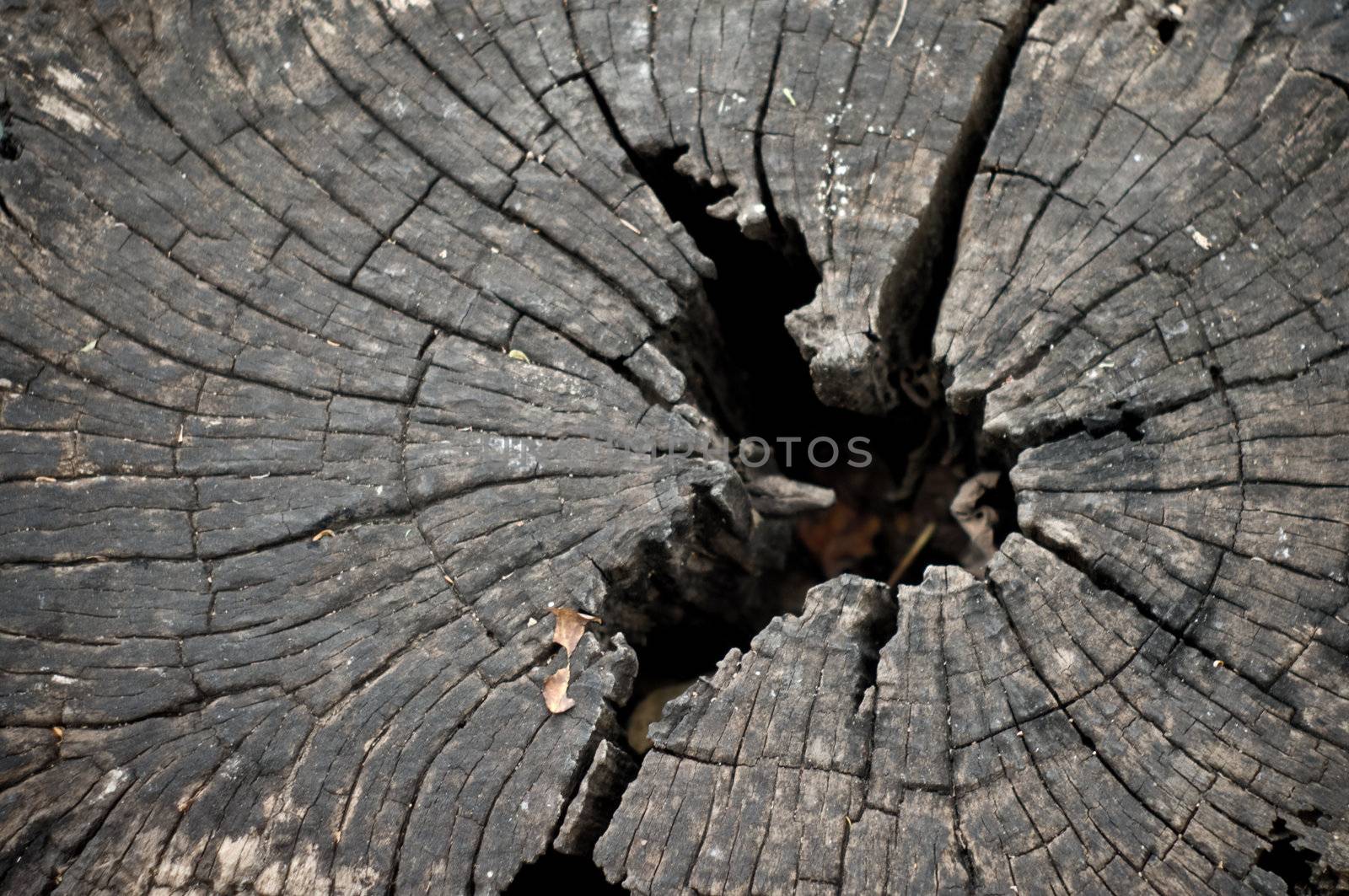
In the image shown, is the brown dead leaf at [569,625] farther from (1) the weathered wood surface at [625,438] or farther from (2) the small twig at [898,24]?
(2) the small twig at [898,24]

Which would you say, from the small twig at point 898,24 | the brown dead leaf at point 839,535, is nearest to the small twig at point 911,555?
the brown dead leaf at point 839,535

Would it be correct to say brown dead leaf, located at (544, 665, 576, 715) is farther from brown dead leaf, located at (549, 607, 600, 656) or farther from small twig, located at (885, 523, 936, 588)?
small twig, located at (885, 523, 936, 588)

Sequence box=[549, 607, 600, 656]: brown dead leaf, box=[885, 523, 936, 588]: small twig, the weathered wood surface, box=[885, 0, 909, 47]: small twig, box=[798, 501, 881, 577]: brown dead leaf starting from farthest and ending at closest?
box=[798, 501, 881, 577]: brown dead leaf → box=[885, 523, 936, 588]: small twig → box=[885, 0, 909, 47]: small twig → box=[549, 607, 600, 656]: brown dead leaf → the weathered wood surface

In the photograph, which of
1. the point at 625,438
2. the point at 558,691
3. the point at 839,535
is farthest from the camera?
the point at 839,535

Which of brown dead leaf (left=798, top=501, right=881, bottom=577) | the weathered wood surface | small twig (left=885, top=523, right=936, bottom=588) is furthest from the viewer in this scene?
brown dead leaf (left=798, top=501, right=881, bottom=577)

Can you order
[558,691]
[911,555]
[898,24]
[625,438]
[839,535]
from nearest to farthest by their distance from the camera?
1. [558,691]
2. [625,438]
3. [898,24]
4. [911,555]
5. [839,535]

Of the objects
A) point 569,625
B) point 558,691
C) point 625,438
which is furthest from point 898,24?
point 558,691

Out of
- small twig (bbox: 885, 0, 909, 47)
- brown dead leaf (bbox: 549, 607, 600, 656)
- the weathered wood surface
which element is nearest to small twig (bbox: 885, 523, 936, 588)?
the weathered wood surface

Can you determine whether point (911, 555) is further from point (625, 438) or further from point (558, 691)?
point (558, 691)
